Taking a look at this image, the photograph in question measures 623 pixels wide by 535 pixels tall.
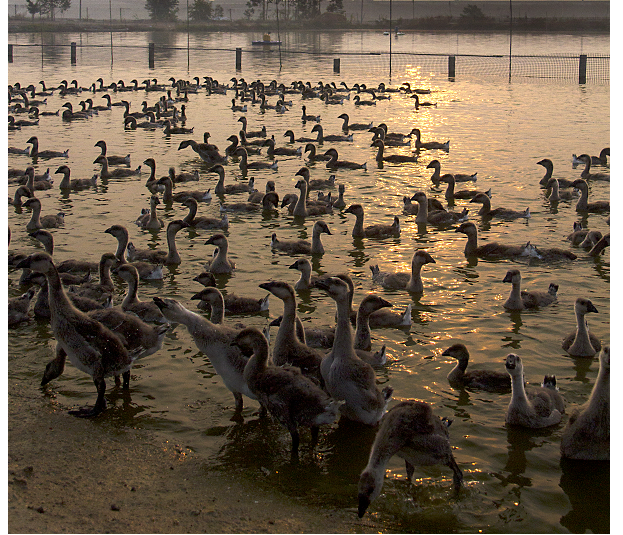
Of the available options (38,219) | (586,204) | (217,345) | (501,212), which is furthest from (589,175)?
(217,345)

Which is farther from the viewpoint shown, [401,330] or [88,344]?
[401,330]

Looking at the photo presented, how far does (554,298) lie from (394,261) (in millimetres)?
3880

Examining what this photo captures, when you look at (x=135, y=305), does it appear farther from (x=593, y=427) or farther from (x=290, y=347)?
(x=593, y=427)

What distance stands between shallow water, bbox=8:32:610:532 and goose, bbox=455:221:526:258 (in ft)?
1.23

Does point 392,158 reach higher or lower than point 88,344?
higher

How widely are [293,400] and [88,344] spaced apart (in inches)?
119

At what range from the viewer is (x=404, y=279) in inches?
536

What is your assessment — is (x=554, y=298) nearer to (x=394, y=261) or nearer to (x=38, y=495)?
(x=394, y=261)

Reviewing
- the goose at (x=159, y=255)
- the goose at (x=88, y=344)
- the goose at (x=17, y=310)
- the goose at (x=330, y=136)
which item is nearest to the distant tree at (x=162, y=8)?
the goose at (x=330, y=136)

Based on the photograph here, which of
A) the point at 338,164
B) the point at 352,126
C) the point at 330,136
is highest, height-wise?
the point at 352,126

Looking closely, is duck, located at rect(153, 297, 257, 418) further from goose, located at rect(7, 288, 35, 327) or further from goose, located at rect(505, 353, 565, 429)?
goose, located at rect(7, 288, 35, 327)

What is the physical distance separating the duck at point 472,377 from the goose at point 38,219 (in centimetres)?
1154

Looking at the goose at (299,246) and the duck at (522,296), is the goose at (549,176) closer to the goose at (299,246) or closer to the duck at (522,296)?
the duck at (522,296)

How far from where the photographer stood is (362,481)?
6707 millimetres
